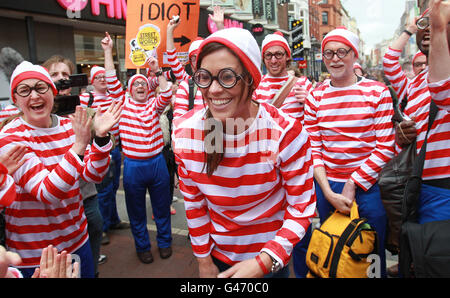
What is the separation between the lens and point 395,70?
10.1 ft

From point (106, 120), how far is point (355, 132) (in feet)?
6.34

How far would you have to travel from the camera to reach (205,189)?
1.64 meters

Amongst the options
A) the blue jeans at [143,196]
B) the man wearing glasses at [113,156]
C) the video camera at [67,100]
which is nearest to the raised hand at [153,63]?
the man wearing glasses at [113,156]

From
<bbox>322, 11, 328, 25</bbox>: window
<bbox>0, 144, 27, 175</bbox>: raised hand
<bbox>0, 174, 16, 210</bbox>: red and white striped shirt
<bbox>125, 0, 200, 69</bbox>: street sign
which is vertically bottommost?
<bbox>0, 174, 16, 210</bbox>: red and white striped shirt

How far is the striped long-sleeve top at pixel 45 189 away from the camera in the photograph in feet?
6.18

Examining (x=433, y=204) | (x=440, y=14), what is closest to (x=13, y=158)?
(x=440, y=14)

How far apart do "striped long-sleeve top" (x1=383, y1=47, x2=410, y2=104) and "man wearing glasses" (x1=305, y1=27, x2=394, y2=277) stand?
42 centimetres

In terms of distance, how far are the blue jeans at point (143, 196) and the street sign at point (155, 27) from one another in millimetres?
1310

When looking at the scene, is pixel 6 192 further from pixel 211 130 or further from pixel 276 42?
pixel 276 42

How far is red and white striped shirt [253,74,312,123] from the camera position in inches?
129

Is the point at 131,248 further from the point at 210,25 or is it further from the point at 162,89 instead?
the point at 210,25

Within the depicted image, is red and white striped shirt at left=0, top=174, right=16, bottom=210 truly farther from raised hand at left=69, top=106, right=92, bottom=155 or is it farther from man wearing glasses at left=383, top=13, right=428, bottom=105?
man wearing glasses at left=383, top=13, right=428, bottom=105

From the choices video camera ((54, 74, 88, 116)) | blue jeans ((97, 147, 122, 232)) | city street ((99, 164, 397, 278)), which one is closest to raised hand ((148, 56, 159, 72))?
video camera ((54, 74, 88, 116))
